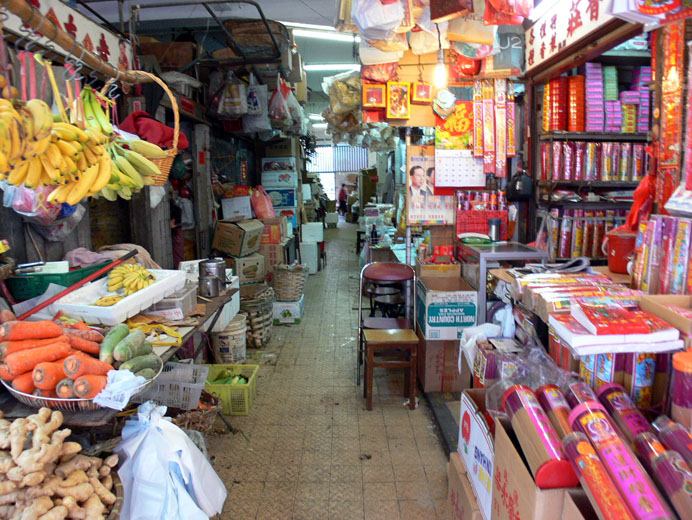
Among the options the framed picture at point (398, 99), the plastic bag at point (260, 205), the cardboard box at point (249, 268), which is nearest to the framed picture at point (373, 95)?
the framed picture at point (398, 99)

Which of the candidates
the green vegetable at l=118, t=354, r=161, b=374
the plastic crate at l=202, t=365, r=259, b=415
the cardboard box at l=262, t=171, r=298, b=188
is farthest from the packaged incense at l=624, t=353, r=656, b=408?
the cardboard box at l=262, t=171, r=298, b=188

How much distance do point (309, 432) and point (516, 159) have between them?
3053mm

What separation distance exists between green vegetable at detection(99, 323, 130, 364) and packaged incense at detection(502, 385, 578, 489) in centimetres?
164

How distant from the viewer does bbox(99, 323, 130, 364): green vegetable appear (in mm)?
2018

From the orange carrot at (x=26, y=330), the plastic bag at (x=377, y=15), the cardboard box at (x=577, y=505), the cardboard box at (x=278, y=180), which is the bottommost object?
the cardboard box at (x=577, y=505)

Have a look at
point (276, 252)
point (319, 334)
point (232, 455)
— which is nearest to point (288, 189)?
point (276, 252)

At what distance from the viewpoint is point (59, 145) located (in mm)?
1844

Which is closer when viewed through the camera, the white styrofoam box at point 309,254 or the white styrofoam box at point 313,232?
the white styrofoam box at point 309,254

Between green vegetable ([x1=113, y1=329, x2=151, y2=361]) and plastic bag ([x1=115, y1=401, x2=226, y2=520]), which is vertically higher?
green vegetable ([x1=113, y1=329, x2=151, y2=361])

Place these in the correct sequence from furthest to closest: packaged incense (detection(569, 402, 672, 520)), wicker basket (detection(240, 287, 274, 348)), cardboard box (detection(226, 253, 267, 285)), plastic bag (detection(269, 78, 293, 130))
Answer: plastic bag (detection(269, 78, 293, 130)), cardboard box (detection(226, 253, 267, 285)), wicker basket (detection(240, 287, 274, 348)), packaged incense (detection(569, 402, 672, 520))

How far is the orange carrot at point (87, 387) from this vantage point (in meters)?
1.76

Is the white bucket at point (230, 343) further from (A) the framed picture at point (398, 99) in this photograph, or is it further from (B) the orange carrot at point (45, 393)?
(B) the orange carrot at point (45, 393)

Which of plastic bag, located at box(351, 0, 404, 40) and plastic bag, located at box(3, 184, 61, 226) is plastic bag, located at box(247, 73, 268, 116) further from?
plastic bag, located at box(3, 184, 61, 226)

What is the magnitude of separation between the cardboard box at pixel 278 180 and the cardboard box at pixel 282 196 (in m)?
0.08
